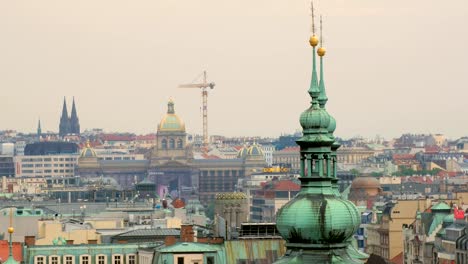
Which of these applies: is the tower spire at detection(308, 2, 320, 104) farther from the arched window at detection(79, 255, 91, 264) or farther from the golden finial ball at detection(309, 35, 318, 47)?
the arched window at detection(79, 255, 91, 264)

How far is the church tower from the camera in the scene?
96.1 feet

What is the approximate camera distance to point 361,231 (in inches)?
4818

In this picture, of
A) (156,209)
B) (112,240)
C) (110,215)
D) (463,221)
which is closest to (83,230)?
(112,240)

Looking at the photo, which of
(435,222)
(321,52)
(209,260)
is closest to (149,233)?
(209,260)

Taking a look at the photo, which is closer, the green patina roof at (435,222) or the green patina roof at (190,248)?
the green patina roof at (190,248)

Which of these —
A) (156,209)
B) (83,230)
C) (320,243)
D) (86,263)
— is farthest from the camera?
(156,209)

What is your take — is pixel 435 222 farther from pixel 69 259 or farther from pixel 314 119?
pixel 314 119

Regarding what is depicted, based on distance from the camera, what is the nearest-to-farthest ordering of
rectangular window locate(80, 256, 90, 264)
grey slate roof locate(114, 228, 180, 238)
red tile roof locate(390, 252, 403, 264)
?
rectangular window locate(80, 256, 90, 264) < grey slate roof locate(114, 228, 180, 238) < red tile roof locate(390, 252, 403, 264)

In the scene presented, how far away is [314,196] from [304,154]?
0.52 m

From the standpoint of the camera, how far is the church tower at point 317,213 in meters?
29.3

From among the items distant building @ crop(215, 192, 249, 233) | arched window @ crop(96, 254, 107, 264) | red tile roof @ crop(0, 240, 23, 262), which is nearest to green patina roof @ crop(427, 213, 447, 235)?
distant building @ crop(215, 192, 249, 233)

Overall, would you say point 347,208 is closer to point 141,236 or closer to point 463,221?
point 141,236

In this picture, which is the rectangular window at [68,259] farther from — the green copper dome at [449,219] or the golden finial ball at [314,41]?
the golden finial ball at [314,41]

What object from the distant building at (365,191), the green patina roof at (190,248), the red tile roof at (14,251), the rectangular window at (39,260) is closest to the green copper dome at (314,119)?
the green patina roof at (190,248)
